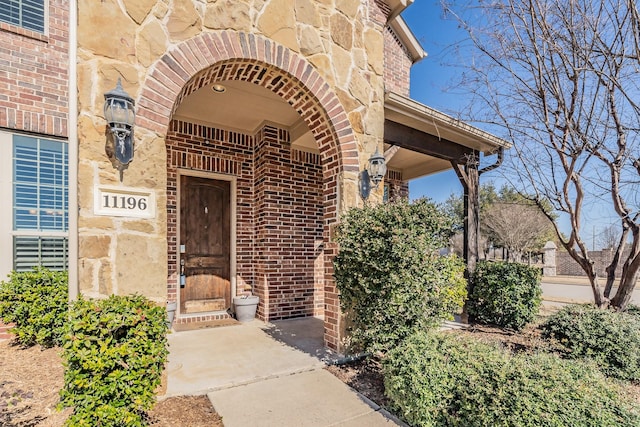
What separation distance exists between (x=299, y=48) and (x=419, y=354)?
324cm

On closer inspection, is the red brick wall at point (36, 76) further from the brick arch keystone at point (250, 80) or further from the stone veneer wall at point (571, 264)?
the stone veneer wall at point (571, 264)

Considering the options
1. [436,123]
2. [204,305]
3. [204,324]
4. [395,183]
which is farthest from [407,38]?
[204,324]

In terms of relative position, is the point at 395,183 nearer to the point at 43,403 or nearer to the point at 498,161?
the point at 498,161

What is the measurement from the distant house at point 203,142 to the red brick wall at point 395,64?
11.1 feet

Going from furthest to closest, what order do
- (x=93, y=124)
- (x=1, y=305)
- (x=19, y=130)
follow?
(x=19, y=130), (x=1, y=305), (x=93, y=124)

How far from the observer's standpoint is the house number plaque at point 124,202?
2.49 metres

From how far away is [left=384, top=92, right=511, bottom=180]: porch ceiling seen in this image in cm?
459

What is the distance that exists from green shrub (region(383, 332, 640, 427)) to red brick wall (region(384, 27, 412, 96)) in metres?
8.10

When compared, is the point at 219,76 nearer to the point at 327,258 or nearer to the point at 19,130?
the point at 327,258

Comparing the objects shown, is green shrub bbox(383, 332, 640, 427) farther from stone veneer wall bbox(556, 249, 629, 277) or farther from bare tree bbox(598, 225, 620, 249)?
stone veneer wall bbox(556, 249, 629, 277)

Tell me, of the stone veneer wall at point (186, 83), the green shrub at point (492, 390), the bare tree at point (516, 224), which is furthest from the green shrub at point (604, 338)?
the bare tree at point (516, 224)

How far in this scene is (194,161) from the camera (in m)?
5.05

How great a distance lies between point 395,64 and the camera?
382 inches

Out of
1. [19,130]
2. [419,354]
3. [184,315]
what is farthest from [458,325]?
[19,130]
